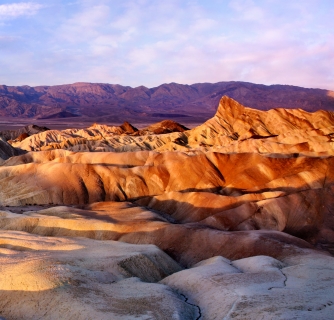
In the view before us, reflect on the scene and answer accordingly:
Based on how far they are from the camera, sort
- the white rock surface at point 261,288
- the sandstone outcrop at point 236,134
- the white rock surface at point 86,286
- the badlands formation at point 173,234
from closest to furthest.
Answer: the white rock surface at point 261,288 < the white rock surface at point 86,286 < the badlands formation at point 173,234 < the sandstone outcrop at point 236,134

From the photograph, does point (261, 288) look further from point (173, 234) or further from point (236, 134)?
point (236, 134)

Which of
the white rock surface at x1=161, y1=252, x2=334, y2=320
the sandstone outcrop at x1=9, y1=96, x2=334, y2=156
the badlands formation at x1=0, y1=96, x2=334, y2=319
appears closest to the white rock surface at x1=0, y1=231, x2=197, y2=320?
the badlands formation at x1=0, y1=96, x2=334, y2=319

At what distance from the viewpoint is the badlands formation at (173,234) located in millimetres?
13781

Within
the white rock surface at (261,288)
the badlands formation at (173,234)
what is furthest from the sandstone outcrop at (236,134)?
the white rock surface at (261,288)

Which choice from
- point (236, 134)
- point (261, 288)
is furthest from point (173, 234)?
point (236, 134)

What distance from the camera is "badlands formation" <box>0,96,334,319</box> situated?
13.8 m

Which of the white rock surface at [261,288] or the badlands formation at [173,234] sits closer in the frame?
the white rock surface at [261,288]

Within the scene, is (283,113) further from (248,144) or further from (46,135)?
(46,135)

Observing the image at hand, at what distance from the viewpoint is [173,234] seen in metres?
26.2

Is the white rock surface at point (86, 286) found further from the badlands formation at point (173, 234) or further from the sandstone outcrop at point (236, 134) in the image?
the sandstone outcrop at point (236, 134)

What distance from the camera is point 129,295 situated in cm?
1462

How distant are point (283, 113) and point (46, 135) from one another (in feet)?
189

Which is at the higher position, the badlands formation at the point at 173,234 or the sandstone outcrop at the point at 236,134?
the sandstone outcrop at the point at 236,134

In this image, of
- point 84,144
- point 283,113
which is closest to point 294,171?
point 283,113
